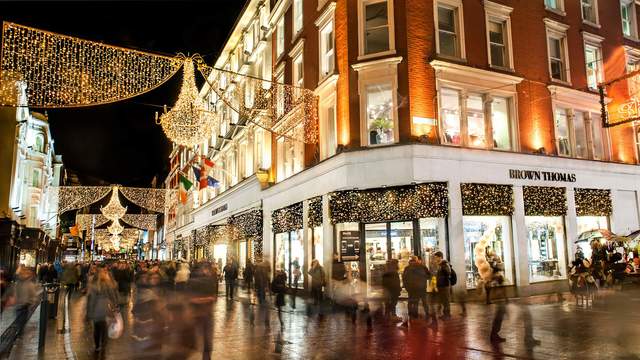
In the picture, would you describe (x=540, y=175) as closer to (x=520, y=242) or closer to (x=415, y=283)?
(x=520, y=242)

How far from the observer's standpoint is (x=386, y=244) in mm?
19016

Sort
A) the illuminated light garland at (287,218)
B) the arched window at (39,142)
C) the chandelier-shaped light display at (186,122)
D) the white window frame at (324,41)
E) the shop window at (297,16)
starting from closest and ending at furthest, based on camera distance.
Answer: the chandelier-shaped light display at (186,122), the white window frame at (324,41), the illuminated light garland at (287,218), the shop window at (297,16), the arched window at (39,142)

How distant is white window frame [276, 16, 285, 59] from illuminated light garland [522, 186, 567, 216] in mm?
15159

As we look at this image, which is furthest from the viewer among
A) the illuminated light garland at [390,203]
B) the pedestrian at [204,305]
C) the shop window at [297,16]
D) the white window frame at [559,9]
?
the shop window at [297,16]

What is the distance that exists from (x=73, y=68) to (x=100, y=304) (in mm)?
6513

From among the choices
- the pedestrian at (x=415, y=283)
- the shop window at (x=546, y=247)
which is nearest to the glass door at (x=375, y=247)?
the pedestrian at (x=415, y=283)

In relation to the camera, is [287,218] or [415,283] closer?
[415,283]

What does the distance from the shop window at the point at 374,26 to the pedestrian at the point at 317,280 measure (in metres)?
8.59

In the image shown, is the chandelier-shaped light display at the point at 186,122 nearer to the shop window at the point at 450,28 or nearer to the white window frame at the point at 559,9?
the shop window at the point at 450,28

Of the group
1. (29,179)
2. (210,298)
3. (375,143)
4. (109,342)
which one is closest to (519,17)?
(375,143)

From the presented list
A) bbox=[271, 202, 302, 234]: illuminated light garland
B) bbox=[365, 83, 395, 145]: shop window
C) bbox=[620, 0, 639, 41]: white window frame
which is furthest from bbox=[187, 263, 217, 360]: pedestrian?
bbox=[620, 0, 639, 41]: white window frame

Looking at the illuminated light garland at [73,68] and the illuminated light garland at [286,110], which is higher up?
the illuminated light garland at [286,110]

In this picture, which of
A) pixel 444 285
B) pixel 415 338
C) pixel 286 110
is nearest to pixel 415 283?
pixel 444 285

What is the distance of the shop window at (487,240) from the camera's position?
18.6 m
